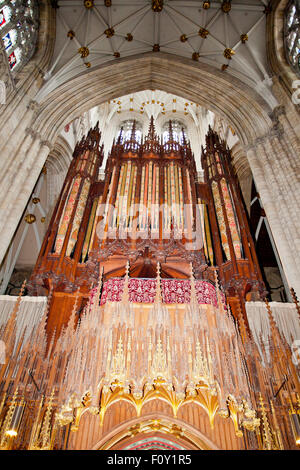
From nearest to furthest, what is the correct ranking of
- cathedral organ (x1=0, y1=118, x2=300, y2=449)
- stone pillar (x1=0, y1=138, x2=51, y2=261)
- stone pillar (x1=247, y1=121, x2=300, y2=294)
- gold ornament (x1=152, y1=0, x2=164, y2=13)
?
cathedral organ (x1=0, y1=118, x2=300, y2=449)
stone pillar (x1=247, y1=121, x2=300, y2=294)
stone pillar (x1=0, y1=138, x2=51, y2=261)
gold ornament (x1=152, y1=0, x2=164, y2=13)

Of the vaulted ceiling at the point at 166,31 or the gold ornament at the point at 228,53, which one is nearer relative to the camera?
the vaulted ceiling at the point at 166,31

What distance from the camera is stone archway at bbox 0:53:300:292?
638 cm

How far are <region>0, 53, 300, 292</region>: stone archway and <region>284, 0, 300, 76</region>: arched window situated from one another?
127cm

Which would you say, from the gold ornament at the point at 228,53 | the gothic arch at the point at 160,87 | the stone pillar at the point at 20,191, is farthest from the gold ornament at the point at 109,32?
the stone pillar at the point at 20,191

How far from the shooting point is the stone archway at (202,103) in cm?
638

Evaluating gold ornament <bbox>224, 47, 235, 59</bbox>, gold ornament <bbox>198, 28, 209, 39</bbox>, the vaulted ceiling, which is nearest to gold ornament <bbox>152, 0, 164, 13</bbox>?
the vaulted ceiling

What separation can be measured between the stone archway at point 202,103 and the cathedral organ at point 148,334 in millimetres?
1565

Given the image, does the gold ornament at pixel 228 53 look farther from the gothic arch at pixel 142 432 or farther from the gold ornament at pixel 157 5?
the gothic arch at pixel 142 432

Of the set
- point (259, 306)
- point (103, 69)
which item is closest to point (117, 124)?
point (103, 69)

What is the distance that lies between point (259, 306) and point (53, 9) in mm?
11322

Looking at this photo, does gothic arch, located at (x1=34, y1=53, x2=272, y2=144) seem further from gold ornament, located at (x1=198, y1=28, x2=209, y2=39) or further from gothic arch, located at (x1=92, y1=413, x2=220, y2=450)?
gothic arch, located at (x1=92, y1=413, x2=220, y2=450)

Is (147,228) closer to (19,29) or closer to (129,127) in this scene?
(19,29)

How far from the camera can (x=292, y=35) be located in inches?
352
